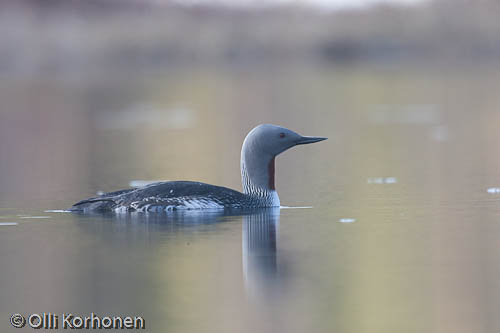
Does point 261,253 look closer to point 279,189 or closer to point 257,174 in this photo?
point 257,174

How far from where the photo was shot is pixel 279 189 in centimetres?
906

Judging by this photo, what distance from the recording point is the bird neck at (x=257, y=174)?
7.82m

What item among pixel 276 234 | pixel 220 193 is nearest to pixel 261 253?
pixel 276 234

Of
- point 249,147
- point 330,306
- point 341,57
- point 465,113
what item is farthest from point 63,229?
point 341,57

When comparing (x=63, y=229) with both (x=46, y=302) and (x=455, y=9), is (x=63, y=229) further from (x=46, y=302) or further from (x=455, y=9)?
(x=455, y=9)

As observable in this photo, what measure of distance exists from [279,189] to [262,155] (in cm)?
122

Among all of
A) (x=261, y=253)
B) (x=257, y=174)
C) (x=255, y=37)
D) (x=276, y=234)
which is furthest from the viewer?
(x=255, y=37)

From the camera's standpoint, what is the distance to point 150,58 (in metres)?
34.2

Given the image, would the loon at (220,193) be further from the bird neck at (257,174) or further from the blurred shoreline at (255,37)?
the blurred shoreline at (255,37)

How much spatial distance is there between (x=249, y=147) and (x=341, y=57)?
2830 centimetres

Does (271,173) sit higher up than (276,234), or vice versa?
(271,173)

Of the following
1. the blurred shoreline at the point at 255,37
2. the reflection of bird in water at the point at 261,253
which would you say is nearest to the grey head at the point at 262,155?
the reflection of bird in water at the point at 261,253

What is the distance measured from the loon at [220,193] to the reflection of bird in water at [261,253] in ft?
0.58

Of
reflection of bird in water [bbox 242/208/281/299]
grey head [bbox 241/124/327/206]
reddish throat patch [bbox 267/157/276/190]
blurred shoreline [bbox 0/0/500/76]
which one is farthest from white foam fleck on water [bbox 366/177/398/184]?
blurred shoreline [bbox 0/0/500/76]
